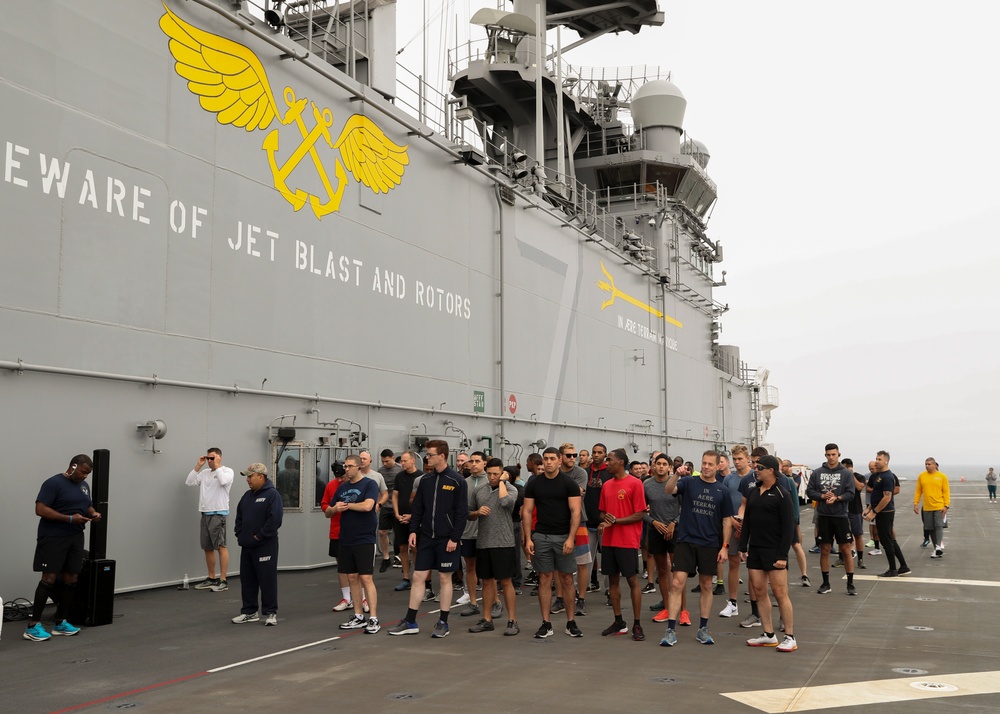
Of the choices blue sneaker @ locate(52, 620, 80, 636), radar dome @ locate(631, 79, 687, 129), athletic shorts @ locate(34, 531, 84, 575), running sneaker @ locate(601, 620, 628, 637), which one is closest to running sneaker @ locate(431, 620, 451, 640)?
running sneaker @ locate(601, 620, 628, 637)

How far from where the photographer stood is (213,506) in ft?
33.4

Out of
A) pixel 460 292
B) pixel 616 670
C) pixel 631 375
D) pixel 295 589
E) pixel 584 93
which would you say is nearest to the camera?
pixel 616 670

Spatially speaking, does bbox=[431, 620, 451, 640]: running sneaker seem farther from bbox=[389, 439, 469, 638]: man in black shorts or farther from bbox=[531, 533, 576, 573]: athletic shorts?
bbox=[531, 533, 576, 573]: athletic shorts

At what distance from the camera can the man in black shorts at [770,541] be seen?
7.61m

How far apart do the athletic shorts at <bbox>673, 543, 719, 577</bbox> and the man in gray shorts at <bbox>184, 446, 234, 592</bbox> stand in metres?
5.45

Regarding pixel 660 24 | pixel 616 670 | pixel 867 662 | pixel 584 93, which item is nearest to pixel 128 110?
pixel 616 670

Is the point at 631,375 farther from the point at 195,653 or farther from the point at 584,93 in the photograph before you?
the point at 195,653

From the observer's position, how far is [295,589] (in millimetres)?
10570

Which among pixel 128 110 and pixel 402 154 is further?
pixel 402 154

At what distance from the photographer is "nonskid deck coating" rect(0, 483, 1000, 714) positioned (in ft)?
18.6

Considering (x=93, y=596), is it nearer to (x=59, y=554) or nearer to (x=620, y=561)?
(x=59, y=554)

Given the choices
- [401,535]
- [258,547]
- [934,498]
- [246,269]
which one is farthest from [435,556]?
[934,498]

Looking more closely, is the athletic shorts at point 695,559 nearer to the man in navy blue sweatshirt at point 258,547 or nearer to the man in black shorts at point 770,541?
the man in black shorts at point 770,541

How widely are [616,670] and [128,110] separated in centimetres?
823
